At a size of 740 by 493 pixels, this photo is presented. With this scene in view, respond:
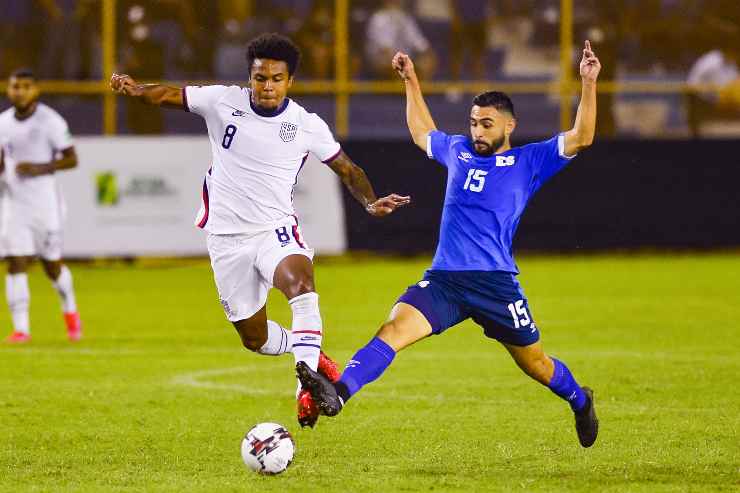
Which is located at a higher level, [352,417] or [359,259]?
[352,417]

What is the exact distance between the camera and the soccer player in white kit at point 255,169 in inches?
339

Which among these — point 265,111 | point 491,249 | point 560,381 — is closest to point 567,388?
point 560,381

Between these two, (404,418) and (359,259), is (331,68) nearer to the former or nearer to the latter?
(359,259)

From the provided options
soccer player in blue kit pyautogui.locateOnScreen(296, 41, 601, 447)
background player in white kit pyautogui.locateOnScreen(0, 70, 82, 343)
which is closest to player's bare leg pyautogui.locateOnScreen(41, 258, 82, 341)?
background player in white kit pyautogui.locateOnScreen(0, 70, 82, 343)

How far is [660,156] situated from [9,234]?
11453 millimetres

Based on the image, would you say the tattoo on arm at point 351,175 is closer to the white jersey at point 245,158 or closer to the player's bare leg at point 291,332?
A: the white jersey at point 245,158

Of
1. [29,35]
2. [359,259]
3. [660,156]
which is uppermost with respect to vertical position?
[29,35]

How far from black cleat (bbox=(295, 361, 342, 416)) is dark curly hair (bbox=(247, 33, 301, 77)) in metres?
2.09

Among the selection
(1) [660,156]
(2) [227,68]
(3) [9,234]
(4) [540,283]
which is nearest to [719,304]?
(4) [540,283]

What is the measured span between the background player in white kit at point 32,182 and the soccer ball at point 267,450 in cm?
661

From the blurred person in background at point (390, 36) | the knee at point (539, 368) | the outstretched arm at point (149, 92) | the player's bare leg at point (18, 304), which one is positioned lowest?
the player's bare leg at point (18, 304)

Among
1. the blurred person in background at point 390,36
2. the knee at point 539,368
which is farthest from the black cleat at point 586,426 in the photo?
the blurred person in background at point 390,36

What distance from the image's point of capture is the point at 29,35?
2211cm

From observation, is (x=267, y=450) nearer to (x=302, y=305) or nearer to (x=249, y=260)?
(x=302, y=305)
